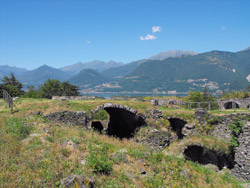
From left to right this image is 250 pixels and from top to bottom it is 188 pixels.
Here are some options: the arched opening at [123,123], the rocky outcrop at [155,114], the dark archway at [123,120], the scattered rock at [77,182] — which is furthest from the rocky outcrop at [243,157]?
the scattered rock at [77,182]

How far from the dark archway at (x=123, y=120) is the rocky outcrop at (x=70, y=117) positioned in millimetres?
1546

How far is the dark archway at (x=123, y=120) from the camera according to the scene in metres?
20.5

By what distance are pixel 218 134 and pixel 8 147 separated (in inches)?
825

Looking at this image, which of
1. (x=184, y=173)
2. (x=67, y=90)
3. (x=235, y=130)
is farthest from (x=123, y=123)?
(x=67, y=90)

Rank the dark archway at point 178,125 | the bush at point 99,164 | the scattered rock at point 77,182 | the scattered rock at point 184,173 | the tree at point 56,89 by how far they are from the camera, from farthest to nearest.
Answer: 1. the tree at point 56,89
2. the dark archway at point 178,125
3. the scattered rock at point 184,173
4. the bush at point 99,164
5. the scattered rock at point 77,182

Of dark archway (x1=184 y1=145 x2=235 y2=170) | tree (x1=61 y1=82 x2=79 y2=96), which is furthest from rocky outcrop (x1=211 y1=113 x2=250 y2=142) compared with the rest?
tree (x1=61 y1=82 x2=79 y2=96)

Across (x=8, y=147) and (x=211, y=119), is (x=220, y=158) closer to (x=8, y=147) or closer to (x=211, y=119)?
(x=211, y=119)

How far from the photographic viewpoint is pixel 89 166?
773 centimetres

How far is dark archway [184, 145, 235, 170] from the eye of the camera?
20078 mm

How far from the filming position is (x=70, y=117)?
17.9 m

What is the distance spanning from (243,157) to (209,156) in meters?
3.73

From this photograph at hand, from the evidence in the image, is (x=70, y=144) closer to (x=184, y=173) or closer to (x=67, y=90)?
(x=184, y=173)

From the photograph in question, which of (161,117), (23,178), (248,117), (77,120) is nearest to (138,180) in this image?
(23,178)

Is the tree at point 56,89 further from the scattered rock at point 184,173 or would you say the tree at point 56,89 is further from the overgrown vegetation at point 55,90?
the scattered rock at point 184,173
